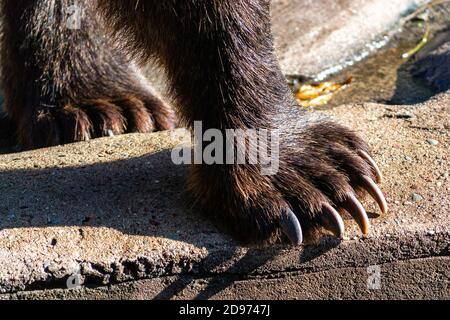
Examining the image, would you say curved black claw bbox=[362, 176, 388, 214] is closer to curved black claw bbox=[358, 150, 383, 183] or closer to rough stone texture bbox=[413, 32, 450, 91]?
curved black claw bbox=[358, 150, 383, 183]

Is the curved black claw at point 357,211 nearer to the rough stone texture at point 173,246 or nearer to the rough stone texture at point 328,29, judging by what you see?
the rough stone texture at point 173,246

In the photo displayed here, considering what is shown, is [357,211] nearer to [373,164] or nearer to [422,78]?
[373,164]

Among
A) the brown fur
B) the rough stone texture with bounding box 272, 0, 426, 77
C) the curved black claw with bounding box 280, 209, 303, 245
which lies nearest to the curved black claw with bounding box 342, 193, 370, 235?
the brown fur

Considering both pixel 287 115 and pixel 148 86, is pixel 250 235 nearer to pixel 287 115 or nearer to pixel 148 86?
pixel 287 115

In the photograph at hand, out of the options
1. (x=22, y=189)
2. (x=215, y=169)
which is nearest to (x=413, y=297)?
(x=215, y=169)

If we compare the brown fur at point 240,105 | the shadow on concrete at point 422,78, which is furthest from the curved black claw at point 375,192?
the shadow on concrete at point 422,78
